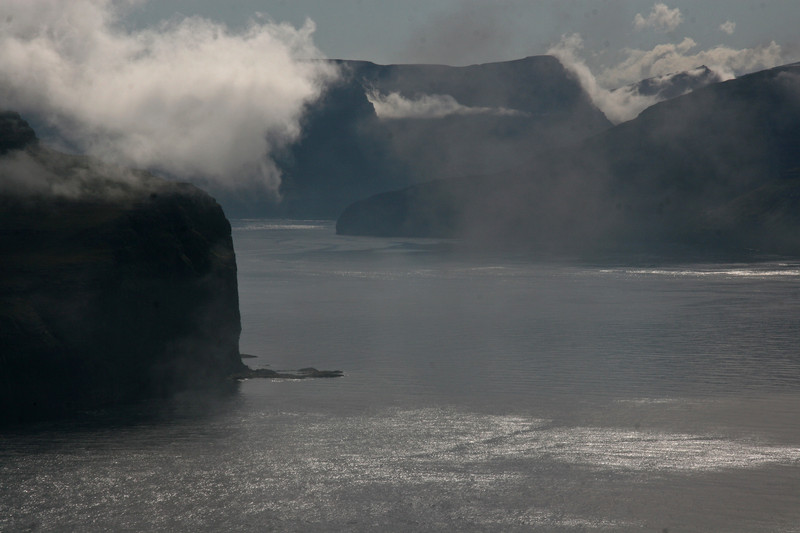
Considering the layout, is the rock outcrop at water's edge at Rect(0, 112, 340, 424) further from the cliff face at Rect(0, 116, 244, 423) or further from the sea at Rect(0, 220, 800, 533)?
the sea at Rect(0, 220, 800, 533)

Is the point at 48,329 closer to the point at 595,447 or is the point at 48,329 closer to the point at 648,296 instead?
the point at 595,447

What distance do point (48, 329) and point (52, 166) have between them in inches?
850

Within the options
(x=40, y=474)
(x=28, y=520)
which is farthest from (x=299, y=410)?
(x=28, y=520)

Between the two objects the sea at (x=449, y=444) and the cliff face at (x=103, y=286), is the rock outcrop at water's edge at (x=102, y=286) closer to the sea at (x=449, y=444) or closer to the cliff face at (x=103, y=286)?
the cliff face at (x=103, y=286)

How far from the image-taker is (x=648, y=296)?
151 metres

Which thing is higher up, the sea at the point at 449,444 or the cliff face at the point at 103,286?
the cliff face at the point at 103,286

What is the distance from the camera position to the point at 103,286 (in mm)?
69312

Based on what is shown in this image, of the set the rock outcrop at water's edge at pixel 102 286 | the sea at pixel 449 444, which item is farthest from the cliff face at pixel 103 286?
the sea at pixel 449 444

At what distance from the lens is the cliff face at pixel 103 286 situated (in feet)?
213

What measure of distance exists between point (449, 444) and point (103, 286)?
29078 mm

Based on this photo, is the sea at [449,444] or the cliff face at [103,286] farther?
the cliff face at [103,286]

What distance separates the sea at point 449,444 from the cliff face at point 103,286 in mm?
3445

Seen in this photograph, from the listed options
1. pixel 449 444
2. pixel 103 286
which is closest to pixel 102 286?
pixel 103 286

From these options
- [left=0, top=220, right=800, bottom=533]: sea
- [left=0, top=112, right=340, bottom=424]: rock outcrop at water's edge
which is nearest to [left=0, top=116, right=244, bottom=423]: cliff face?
[left=0, top=112, right=340, bottom=424]: rock outcrop at water's edge
